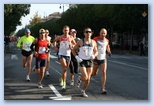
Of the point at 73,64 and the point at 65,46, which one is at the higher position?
the point at 65,46

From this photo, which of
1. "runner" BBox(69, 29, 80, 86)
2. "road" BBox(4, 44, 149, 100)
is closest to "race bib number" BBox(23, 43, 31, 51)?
"road" BBox(4, 44, 149, 100)

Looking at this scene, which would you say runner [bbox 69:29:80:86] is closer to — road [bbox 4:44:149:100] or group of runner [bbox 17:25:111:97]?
group of runner [bbox 17:25:111:97]

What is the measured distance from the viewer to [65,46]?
869 centimetres

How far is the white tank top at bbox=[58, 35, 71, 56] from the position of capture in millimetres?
8656

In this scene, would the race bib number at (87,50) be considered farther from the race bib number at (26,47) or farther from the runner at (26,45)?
the race bib number at (26,47)

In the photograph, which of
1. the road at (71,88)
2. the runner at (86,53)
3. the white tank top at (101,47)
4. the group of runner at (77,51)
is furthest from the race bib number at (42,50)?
the white tank top at (101,47)

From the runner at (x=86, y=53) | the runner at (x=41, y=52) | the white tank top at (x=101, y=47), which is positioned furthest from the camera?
the runner at (x=41, y=52)

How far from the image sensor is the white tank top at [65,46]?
8656mm

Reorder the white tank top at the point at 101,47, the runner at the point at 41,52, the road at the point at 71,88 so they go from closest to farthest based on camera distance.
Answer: the road at the point at 71,88 → the white tank top at the point at 101,47 → the runner at the point at 41,52

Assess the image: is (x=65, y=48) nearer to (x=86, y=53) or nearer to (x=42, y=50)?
(x=42, y=50)

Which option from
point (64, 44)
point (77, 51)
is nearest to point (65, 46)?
point (64, 44)

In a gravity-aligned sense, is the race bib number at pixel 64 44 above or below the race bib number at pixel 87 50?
above
